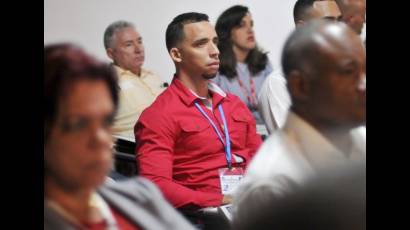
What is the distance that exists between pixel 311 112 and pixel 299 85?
0.09m

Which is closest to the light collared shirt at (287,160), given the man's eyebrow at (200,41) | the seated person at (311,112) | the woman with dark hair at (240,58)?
the seated person at (311,112)

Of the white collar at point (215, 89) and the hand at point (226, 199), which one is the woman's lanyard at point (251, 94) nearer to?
the white collar at point (215, 89)

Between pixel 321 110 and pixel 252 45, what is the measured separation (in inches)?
16.4

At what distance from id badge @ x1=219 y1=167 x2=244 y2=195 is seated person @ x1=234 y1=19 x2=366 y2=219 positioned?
0.12m

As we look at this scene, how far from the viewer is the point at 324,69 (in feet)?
5.86

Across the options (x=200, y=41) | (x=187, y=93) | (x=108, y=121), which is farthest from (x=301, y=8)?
(x=108, y=121)

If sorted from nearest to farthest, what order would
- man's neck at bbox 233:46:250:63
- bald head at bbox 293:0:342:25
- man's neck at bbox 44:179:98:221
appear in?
man's neck at bbox 44:179:98:221, bald head at bbox 293:0:342:25, man's neck at bbox 233:46:250:63

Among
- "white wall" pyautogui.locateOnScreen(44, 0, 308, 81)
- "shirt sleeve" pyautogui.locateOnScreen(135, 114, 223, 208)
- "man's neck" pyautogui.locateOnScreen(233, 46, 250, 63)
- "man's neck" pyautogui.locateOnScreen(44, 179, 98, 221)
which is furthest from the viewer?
"man's neck" pyautogui.locateOnScreen(233, 46, 250, 63)

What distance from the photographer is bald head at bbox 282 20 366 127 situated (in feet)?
5.80

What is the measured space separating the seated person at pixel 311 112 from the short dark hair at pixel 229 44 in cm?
26

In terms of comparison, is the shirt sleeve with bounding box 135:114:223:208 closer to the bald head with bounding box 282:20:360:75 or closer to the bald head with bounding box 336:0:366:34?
the bald head with bounding box 282:20:360:75

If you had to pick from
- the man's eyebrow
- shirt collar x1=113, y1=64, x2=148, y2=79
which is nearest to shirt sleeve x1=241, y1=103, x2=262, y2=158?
the man's eyebrow
